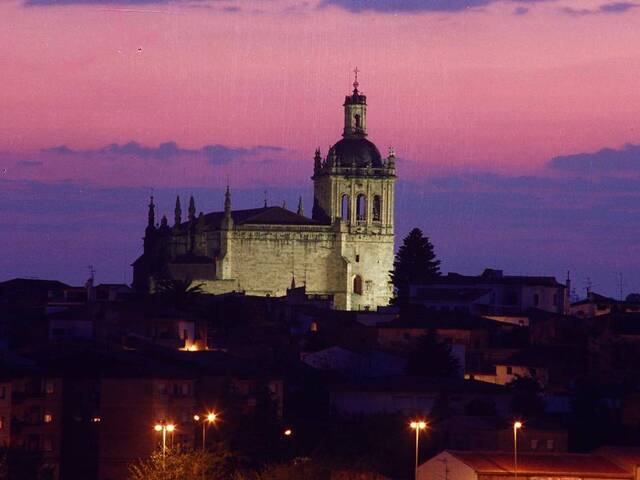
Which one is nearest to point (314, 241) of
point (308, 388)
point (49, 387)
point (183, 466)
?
point (308, 388)

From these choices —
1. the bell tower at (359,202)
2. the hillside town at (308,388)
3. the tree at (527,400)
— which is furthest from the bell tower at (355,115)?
the tree at (527,400)

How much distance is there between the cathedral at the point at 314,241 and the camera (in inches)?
5605

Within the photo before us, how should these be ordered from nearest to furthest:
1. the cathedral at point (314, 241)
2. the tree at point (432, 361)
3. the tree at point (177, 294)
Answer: the tree at point (432, 361)
the tree at point (177, 294)
the cathedral at point (314, 241)

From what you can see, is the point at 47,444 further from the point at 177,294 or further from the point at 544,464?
the point at 177,294

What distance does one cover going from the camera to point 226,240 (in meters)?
142

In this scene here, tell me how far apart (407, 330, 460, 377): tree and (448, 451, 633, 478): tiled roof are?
77.4ft

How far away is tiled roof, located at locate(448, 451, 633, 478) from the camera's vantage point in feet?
234

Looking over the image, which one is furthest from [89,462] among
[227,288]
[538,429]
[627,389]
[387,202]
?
[387,202]

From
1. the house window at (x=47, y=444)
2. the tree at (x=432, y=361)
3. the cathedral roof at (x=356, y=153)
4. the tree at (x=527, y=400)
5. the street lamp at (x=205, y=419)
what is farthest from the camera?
the cathedral roof at (x=356, y=153)

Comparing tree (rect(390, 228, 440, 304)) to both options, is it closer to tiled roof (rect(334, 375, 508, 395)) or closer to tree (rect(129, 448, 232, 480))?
tiled roof (rect(334, 375, 508, 395))

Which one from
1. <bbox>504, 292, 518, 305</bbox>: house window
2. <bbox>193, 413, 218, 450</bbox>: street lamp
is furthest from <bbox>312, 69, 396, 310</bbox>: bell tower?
<bbox>193, 413, 218, 450</bbox>: street lamp

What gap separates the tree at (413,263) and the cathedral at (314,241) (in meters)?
1.58

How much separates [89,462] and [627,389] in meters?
23.9

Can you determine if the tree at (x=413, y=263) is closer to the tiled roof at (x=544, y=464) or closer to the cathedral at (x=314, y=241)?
the cathedral at (x=314, y=241)
